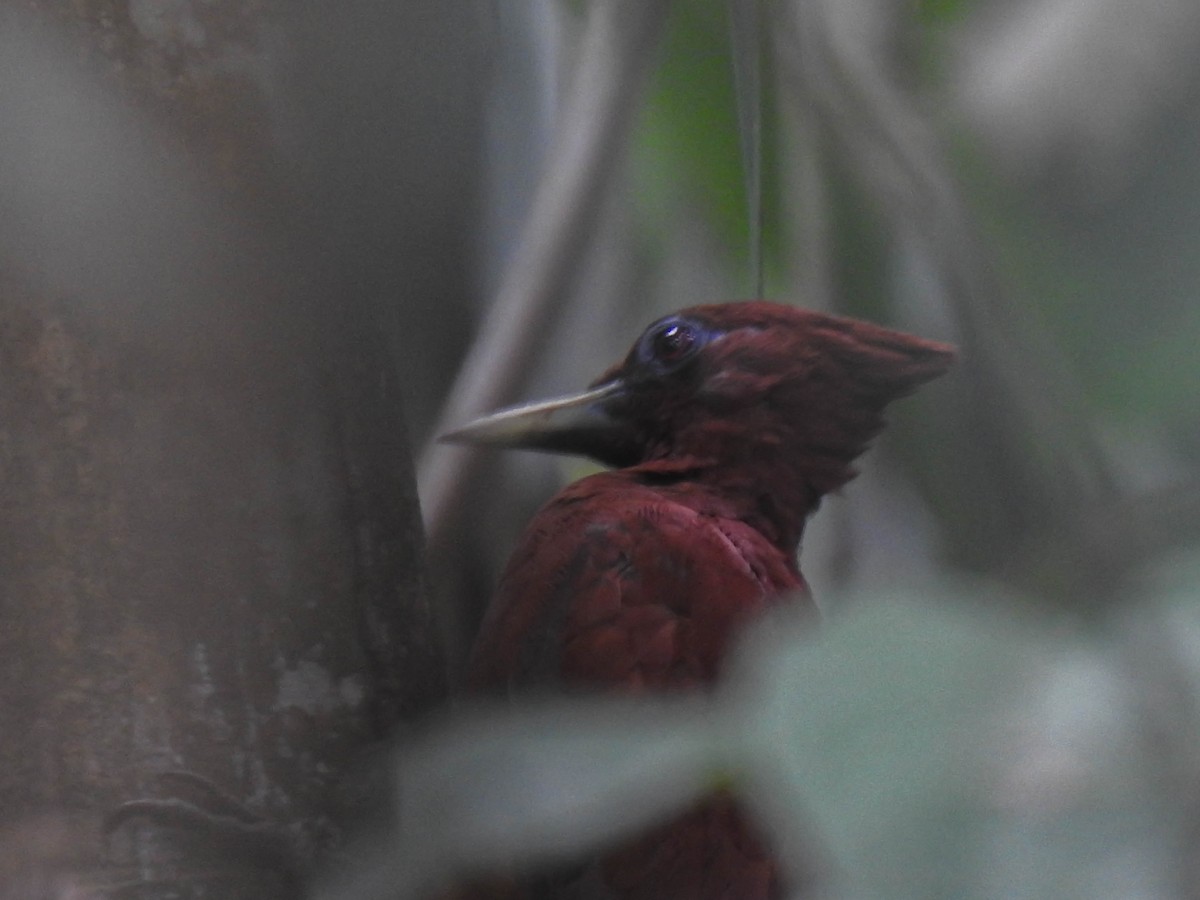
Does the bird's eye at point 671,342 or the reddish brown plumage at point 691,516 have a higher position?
the bird's eye at point 671,342

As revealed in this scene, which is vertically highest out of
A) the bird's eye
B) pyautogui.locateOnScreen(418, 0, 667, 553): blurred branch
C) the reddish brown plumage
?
pyautogui.locateOnScreen(418, 0, 667, 553): blurred branch

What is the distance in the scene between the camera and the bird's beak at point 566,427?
5.04 ft

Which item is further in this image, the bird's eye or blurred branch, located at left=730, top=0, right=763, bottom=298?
the bird's eye

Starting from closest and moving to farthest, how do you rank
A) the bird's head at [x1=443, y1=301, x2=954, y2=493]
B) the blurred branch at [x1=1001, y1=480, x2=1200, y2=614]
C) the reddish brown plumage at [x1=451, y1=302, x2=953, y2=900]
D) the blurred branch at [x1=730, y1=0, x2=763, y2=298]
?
the blurred branch at [x1=1001, y1=480, x2=1200, y2=614] < the blurred branch at [x1=730, y1=0, x2=763, y2=298] < the reddish brown plumage at [x1=451, y1=302, x2=953, y2=900] < the bird's head at [x1=443, y1=301, x2=954, y2=493]

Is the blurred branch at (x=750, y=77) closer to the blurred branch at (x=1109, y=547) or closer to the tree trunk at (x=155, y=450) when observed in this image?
the tree trunk at (x=155, y=450)

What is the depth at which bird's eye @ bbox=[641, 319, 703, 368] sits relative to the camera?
5.73 ft

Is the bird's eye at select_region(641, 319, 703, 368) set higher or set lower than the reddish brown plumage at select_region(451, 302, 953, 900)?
higher

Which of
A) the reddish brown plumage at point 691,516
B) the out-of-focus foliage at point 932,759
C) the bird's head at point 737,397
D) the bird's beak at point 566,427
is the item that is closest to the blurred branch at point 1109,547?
the out-of-focus foliage at point 932,759

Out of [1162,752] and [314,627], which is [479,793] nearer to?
[1162,752]

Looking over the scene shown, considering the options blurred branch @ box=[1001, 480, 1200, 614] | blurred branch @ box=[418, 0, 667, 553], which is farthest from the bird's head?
blurred branch @ box=[1001, 480, 1200, 614]

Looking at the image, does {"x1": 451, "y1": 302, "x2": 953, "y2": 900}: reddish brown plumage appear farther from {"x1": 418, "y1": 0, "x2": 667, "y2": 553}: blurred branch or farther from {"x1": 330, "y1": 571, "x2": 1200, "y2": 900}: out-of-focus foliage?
{"x1": 330, "y1": 571, "x2": 1200, "y2": 900}: out-of-focus foliage

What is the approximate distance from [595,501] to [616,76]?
411 millimetres

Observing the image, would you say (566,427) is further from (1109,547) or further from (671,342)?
(1109,547)

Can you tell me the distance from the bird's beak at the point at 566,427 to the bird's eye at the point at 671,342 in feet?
0.17
